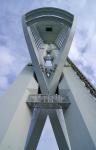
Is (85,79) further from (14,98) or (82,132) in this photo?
(82,132)

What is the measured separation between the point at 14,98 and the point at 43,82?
185 inches

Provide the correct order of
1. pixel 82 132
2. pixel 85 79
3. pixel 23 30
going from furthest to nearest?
pixel 23 30
pixel 85 79
pixel 82 132

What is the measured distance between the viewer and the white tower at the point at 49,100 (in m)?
14.4

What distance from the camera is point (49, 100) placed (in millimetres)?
18156

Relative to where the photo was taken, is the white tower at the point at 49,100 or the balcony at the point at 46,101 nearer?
the white tower at the point at 49,100

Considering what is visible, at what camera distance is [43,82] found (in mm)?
21578

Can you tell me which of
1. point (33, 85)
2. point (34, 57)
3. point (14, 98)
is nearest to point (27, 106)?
point (14, 98)

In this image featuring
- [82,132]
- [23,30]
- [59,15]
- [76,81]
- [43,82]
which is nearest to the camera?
[82,132]

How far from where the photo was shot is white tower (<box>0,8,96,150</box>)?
47.2ft

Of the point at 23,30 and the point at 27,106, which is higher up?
the point at 23,30

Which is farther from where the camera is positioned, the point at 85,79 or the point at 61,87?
the point at 85,79

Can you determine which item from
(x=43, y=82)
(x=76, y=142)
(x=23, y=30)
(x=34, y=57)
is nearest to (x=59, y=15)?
(x=23, y=30)

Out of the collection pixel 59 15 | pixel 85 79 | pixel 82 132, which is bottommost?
pixel 85 79

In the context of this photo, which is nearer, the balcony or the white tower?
the white tower
